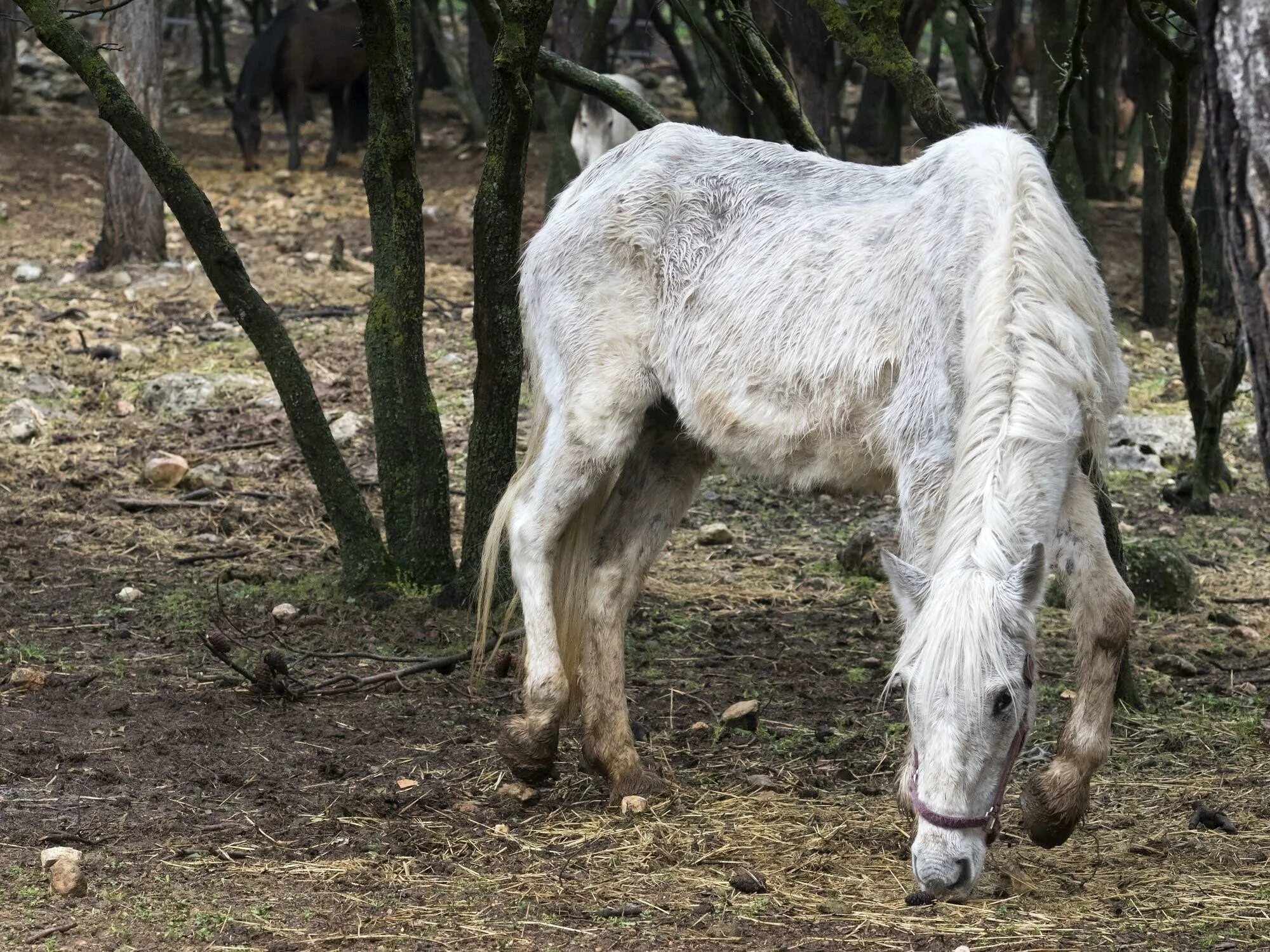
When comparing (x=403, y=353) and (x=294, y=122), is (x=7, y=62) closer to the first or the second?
(x=294, y=122)

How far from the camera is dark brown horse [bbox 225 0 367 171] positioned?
16375mm

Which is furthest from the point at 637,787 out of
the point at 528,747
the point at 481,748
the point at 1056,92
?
the point at 1056,92

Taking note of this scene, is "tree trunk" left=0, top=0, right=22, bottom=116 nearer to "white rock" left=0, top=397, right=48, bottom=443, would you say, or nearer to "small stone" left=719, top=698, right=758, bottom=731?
"white rock" left=0, top=397, right=48, bottom=443

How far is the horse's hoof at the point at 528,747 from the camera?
4219mm

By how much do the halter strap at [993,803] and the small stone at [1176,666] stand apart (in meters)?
2.36

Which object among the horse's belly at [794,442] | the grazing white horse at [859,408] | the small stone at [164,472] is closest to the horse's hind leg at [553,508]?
the grazing white horse at [859,408]

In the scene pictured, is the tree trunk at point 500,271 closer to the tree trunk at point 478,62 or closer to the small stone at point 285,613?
the small stone at point 285,613

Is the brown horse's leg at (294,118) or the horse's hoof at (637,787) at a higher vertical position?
the brown horse's leg at (294,118)

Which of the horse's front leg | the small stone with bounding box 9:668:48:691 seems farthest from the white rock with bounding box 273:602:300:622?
the horse's front leg

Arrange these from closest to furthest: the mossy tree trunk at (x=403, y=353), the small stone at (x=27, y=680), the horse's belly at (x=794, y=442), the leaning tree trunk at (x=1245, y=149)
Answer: the leaning tree trunk at (x=1245, y=149)
the horse's belly at (x=794, y=442)
the small stone at (x=27, y=680)
the mossy tree trunk at (x=403, y=353)

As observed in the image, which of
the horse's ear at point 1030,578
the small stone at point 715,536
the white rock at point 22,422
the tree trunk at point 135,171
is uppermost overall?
the tree trunk at point 135,171

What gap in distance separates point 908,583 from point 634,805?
4.01ft

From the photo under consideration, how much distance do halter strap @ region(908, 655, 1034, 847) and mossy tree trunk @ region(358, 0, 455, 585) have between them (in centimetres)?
293

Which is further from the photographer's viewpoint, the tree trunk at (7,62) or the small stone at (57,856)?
the tree trunk at (7,62)
